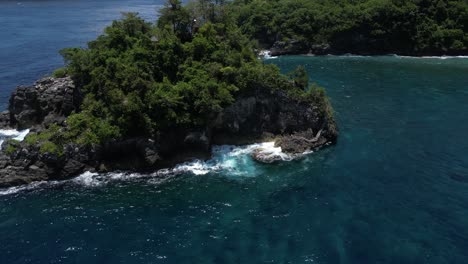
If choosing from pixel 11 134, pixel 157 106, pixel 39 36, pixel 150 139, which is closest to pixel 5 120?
pixel 11 134

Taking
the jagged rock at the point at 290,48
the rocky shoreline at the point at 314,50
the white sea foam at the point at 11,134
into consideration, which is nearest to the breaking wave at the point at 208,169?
the white sea foam at the point at 11,134

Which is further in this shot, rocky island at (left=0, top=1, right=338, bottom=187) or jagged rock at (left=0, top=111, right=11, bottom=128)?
jagged rock at (left=0, top=111, right=11, bottom=128)

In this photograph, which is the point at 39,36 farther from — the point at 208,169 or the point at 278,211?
the point at 278,211

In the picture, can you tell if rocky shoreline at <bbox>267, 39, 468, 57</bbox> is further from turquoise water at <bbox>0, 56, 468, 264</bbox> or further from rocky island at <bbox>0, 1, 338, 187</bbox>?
turquoise water at <bbox>0, 56, 468, 264</bbox>

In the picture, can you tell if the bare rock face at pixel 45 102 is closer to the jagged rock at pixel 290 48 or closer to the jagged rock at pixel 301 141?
the jagged rock at pixel 301 141

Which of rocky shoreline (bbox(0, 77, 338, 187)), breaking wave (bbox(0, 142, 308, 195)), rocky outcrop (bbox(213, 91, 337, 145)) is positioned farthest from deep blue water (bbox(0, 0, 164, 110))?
rocky outcrop (bbox(213, 91, 337, 145))

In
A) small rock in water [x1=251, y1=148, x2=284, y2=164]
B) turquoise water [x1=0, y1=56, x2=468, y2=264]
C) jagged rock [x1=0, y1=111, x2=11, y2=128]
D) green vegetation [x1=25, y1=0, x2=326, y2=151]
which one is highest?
green vegetation [x1=25, y1=0, x2=326, y2=151]
